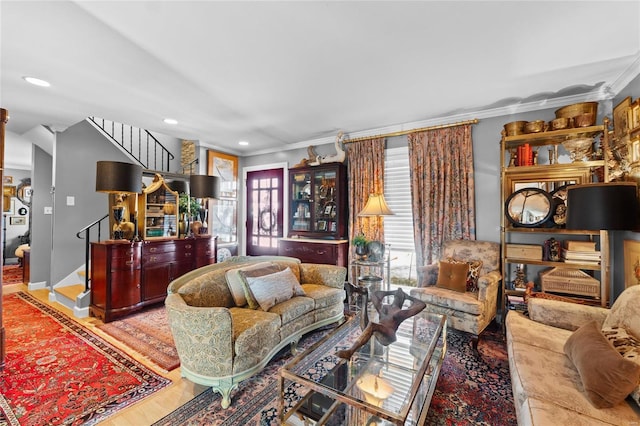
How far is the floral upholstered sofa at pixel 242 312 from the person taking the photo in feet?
6.15

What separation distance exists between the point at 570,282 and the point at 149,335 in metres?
4.40

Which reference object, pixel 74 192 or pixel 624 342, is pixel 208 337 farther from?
pixel 74 192

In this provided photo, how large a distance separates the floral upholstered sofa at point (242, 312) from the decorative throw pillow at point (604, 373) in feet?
6.22

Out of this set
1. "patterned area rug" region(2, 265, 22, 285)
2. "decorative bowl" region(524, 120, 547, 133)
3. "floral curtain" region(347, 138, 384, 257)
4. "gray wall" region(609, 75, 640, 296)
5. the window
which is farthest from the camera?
"patterned area rug" region(2, 265, 22, 285)

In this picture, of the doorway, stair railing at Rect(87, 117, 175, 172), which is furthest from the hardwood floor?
stair railing at Rect(87, 117, 175, 172)

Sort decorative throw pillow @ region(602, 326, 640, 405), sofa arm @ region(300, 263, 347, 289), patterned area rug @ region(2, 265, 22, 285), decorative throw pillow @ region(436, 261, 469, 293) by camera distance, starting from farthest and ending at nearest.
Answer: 1. patterned area rug @ region(2, 265, 22, 285)
2. sofa arm @ region(300, 263, 347, 289)
3. decorative throw pillow @ region(436, 261, 469, 293)
4. decorative throw pillow @ region(602, 326, 640, 405)

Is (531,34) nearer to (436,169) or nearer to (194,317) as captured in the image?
(436,169)

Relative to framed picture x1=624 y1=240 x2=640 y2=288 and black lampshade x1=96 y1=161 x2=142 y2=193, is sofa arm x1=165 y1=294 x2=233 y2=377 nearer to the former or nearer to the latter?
black lampshade x1=96 y1=161 x2=142 y2=193

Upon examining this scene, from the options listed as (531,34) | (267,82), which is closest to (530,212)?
(531,34)

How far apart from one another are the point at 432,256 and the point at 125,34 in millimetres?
3766

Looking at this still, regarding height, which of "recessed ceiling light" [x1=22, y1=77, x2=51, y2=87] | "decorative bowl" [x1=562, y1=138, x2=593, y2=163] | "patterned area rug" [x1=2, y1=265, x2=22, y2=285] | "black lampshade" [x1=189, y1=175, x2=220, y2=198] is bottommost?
"patterned area rug" [x1=2, y1=265, x2=22, y2=285]

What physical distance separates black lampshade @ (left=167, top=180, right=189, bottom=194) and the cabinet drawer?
4607 mm

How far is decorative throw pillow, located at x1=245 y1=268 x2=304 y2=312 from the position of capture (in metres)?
2.45

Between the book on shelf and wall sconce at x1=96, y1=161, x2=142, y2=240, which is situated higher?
wall sconce at x1=96, y1=161, x2=142, y2=240
